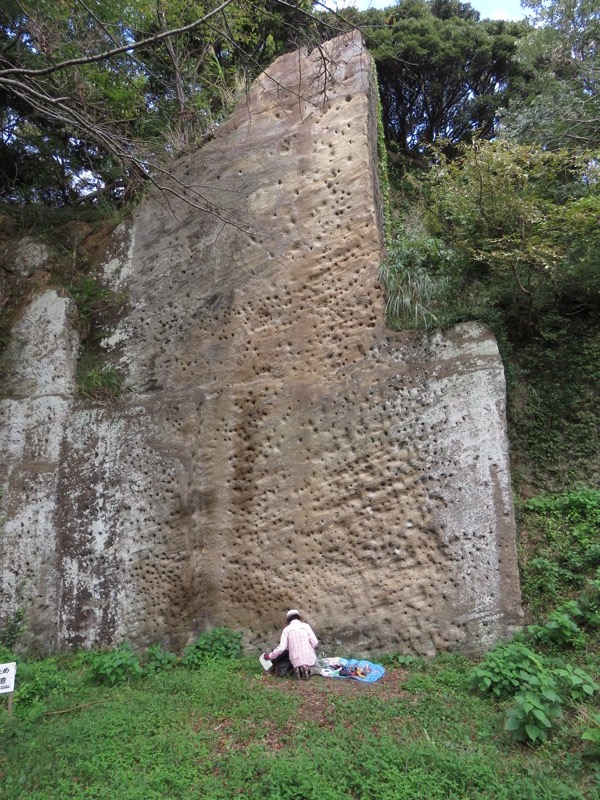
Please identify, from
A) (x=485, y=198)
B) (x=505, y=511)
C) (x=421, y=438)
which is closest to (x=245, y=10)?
(x=485, y=198)

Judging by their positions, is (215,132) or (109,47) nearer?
(109,47)

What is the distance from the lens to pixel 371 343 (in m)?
6.95

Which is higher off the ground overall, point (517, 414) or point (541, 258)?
point (541, 258)

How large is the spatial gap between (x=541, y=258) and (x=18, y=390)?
7.09 metres

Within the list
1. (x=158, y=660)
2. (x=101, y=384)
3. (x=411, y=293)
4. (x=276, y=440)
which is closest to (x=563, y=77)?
(x=411, y=293)

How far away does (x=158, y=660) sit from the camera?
6531 millimetres

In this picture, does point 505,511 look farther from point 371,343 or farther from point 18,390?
point 18,390

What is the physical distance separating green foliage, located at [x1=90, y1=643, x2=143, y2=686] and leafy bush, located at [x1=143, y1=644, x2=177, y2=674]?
140mm

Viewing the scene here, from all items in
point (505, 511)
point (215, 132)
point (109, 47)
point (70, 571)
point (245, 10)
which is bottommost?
point (70, 571)

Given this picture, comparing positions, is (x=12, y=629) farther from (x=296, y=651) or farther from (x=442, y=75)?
(x=442, y=75)

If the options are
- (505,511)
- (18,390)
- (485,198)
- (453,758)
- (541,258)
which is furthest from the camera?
(18,390)

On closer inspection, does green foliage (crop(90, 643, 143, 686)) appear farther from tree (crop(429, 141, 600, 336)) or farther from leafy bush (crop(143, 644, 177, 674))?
tree (crop(429, 141, 600, 336))

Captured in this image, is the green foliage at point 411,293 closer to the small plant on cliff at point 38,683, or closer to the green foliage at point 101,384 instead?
the green foliage at point 101,384

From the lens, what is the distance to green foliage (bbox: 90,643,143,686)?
6004 mm
